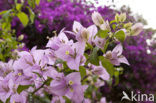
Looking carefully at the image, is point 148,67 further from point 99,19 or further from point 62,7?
point 99,19

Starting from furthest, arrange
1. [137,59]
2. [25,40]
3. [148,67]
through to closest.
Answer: [148,67]
[137,59]
[25,40]

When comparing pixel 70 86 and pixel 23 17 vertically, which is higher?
pixel 23 17

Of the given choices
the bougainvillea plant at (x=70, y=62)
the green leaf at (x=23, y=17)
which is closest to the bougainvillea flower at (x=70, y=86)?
the bougainvillea plant at (x=70, y=62)

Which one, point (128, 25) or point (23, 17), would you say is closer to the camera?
point (128, 25)

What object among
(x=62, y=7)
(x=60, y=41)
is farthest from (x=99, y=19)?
(x=62, y=7)

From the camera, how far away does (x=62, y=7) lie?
1459mm

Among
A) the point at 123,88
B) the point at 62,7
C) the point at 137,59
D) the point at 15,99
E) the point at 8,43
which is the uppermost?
the point at 62,7

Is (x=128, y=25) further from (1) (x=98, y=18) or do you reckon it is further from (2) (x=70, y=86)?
(2) (x=70, y=86)

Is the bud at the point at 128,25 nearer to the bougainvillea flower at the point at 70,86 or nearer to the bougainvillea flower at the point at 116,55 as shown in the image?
the bougainvillea flower at the point at 116,55

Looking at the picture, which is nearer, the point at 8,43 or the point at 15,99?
the point at 15,99

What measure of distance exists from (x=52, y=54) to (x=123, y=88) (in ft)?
4.43

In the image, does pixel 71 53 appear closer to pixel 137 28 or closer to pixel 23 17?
pixel 137 28

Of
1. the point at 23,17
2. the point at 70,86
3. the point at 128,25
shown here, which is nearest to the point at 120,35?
the point at 128,25

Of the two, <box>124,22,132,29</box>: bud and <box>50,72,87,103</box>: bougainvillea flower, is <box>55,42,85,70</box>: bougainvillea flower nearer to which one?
<box>50,72,87,103</box>: bougainvillea flower
